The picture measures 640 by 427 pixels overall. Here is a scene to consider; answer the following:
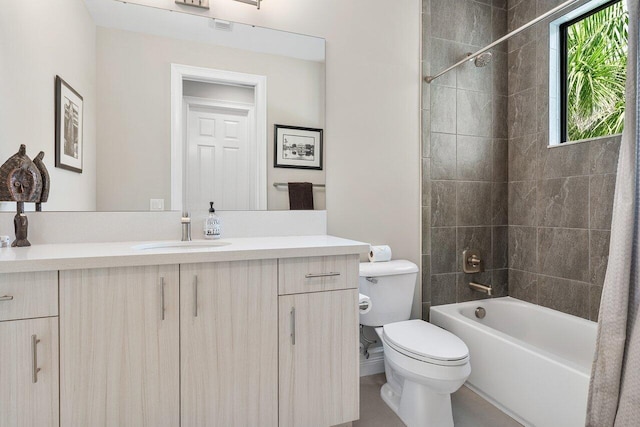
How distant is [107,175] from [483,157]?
7.70ft

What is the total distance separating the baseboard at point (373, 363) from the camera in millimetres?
2107

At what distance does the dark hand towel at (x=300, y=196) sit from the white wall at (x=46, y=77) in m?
0.97

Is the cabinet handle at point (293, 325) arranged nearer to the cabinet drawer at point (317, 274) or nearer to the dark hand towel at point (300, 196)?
the cabinet drawer at point (317, 274)

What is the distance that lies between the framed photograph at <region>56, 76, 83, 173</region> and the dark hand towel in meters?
1.03

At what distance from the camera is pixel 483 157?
7.93 feet

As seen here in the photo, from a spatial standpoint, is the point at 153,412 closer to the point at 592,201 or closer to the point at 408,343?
the point at 408,343

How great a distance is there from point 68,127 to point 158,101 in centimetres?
41

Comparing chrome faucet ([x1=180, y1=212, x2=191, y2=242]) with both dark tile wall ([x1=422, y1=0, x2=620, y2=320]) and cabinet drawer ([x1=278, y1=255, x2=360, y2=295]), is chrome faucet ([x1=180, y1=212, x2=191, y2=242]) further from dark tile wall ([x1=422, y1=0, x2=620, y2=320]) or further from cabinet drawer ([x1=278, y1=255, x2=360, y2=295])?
dark tile wall ([x1=422, y1=0, x2=620, y2=320])

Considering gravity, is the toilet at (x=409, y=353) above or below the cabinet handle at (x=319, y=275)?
below

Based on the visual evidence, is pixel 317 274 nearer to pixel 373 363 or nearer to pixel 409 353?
pixel 409 353

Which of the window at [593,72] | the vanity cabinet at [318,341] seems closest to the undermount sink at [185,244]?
the vanity cabinet at [318,341]

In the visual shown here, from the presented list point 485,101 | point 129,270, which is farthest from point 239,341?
point 485,101

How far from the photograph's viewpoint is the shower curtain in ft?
4.06

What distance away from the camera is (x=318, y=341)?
144cm
